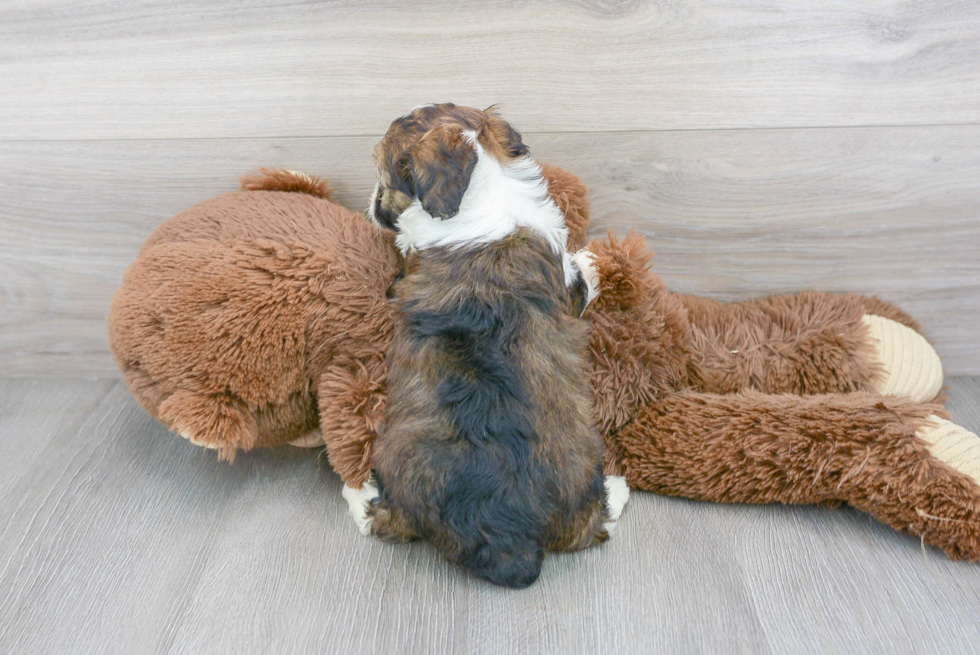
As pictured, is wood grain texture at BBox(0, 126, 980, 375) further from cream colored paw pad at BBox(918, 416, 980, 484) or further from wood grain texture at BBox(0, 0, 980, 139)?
cream colored paw pad at BBox(918, 416, 980, 484)

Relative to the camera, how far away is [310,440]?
5.50ft

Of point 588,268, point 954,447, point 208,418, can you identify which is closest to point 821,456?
point 954,447

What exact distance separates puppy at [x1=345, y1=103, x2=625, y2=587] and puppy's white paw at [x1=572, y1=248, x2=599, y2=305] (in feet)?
0.28

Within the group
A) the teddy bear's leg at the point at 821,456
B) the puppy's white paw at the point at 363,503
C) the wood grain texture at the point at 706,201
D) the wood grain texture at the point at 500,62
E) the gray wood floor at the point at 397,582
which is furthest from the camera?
the wood grain texture at the point at 706,201

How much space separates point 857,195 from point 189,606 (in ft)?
5.81

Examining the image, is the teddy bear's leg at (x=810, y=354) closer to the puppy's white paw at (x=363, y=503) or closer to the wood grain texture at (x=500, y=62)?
the wood grain texture at (x=500, y=62)

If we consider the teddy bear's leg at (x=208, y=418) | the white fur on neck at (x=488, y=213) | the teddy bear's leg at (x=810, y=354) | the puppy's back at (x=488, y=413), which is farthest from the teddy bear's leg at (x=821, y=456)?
the teddy bear's leg at (x=208, y=418)

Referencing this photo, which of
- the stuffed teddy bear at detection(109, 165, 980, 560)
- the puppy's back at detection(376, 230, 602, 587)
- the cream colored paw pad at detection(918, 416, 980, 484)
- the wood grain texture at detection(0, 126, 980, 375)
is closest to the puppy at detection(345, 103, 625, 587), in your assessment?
the puppy's back at detection(376, 230, 602, 587)

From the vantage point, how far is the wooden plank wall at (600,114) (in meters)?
1.63

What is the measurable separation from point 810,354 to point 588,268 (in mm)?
600

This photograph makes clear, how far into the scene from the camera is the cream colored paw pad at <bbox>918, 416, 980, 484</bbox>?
1.37m

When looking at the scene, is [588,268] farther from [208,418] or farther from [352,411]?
[208,418]

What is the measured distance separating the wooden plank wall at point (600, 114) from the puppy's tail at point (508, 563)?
0.88m

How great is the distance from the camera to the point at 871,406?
4.80ft
